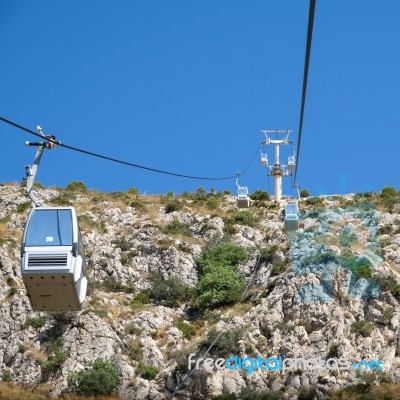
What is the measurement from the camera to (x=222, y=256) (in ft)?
137

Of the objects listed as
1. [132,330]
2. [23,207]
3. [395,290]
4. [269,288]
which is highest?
[23,207]

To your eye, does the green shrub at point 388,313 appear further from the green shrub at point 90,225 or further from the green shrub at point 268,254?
the green shrub at point 90,225

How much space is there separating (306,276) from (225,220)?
1088 cm

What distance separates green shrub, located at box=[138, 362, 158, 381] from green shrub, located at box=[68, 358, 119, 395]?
95 centimetres

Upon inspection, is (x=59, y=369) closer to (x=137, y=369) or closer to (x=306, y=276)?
(x=137, y=369)

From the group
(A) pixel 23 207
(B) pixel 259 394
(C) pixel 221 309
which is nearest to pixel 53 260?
(B) pixel 259 394

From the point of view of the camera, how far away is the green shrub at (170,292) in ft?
131

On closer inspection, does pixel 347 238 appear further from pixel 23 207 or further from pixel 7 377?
pixel 23 207

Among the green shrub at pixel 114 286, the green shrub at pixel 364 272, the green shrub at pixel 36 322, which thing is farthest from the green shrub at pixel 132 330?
the green shrub at pixel 364 272

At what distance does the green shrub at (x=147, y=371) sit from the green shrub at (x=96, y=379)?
948 mm

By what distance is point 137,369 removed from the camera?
1353 inches

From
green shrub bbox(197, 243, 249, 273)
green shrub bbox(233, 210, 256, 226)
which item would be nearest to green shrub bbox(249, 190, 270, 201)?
green shrub bbox(233, 210, 256, 226)

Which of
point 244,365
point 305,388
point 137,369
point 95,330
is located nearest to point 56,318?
point 95,330

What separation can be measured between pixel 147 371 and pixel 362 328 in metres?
8.27
